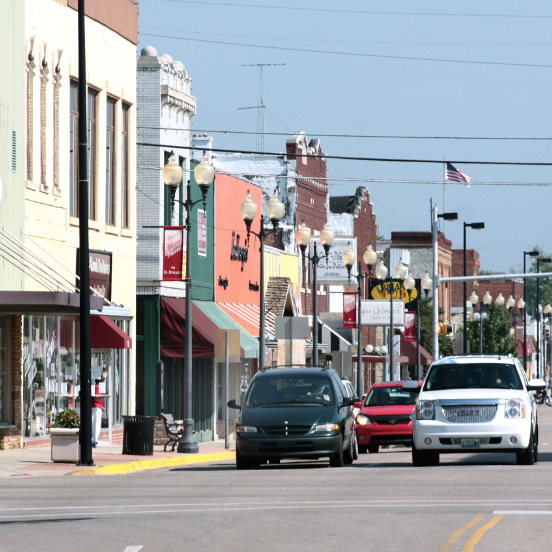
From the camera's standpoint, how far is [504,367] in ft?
73.5

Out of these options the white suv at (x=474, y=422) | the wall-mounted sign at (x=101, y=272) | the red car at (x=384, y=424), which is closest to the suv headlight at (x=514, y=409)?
the white suv at (x=474, y=422)

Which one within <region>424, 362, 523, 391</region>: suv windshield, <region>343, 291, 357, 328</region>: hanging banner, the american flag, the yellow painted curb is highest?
the american flag

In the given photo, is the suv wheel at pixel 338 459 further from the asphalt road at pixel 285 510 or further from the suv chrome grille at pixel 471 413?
the suv chrome grille at pixel 471 413

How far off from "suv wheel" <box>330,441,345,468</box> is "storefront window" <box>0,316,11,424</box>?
8.75m

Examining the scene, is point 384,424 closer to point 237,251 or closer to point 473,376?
point 473,376

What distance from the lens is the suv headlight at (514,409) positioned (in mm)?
21328

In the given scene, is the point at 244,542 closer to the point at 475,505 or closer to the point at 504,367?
the point at 475,505

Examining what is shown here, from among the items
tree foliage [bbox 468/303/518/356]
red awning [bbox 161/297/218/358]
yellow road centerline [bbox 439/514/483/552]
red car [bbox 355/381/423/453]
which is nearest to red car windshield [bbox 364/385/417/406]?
red car [bbox 355/381/423/453]

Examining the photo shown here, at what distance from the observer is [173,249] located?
3162cm

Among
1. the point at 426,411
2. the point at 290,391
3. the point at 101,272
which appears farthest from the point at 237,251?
the point at 426,411

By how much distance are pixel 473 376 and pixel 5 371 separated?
10943 millimetres

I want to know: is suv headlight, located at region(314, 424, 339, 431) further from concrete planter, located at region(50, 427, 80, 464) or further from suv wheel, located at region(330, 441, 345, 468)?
concrete planter, located at region(50, 427, 80, 464)

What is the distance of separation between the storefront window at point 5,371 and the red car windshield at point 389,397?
8.37m

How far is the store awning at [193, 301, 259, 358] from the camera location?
4069 cm
